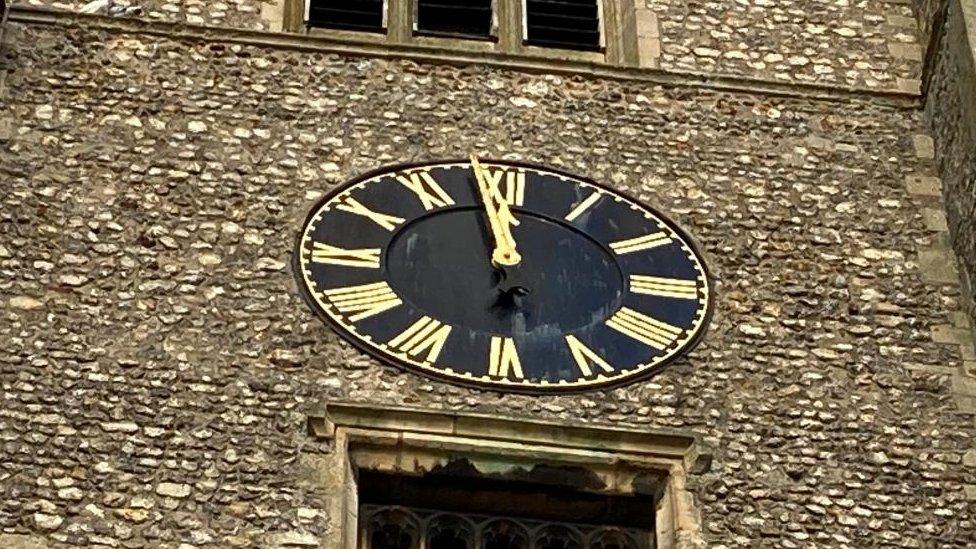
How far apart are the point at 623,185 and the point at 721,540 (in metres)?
2.96

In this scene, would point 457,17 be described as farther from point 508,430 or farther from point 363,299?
point 508,430

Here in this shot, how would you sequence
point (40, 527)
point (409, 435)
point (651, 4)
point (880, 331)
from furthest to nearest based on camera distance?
point (651, 4), point (880, 331), point (409, 435), point (40, 527)

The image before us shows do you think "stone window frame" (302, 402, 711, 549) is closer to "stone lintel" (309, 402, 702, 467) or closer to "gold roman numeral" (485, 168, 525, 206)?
"stone lintel" (309, 402, 702, 467)

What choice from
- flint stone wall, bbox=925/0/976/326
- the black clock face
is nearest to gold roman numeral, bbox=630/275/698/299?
the black clock face

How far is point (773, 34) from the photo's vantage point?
1688 cm

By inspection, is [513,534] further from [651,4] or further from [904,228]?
[651,4]

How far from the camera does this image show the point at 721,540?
13086 millimetres

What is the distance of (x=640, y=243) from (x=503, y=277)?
90 centimetres

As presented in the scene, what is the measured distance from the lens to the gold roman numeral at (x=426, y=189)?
1502 centimetres

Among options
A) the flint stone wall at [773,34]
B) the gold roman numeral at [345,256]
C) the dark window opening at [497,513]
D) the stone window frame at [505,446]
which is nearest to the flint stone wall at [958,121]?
the flint stone wall at [773,34]

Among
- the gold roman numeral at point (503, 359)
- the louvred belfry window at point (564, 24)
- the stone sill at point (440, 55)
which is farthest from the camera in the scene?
the louvred belfry window at point (564, 24)

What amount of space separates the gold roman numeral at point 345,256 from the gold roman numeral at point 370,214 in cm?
25

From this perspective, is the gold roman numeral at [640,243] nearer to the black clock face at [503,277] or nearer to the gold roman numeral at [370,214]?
the black clock face at [503,277]

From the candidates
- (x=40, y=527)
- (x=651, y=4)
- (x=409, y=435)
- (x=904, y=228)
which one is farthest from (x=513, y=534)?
(x=651, y=4)
